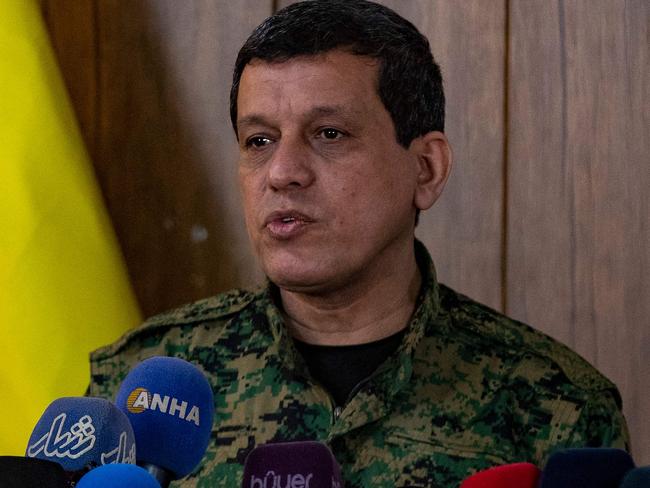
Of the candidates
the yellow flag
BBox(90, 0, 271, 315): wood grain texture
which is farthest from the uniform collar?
BBox(90, 0, 271, 315): wood grain texture

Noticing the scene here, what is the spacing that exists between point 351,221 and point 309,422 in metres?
0.25

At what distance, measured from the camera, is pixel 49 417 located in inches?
31.6

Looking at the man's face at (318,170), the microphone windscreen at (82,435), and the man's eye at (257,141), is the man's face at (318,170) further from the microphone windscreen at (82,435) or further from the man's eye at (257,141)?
A: the microphone windscreen at (82,435)

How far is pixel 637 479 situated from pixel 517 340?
0.85 metres

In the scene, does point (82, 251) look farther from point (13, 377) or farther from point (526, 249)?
point (526, 249)

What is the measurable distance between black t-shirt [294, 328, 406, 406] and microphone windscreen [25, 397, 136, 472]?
0.66 meters

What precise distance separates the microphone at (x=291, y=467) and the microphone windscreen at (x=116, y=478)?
0.37ft

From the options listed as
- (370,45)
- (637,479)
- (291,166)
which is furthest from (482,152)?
(637,479)

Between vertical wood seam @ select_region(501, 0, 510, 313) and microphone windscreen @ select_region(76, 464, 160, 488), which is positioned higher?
microphone windscreen @ select_region(76, 464, 160, 488)

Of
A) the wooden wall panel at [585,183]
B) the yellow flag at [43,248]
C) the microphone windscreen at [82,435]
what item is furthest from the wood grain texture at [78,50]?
the microphone windscreen at [82,435]

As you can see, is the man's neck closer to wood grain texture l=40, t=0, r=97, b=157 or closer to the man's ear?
the man's ear

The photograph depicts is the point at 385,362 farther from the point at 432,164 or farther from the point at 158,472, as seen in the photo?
the point at 158,472

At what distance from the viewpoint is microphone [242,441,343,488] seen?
809 millimetres

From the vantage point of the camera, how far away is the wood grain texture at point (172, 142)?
194 cm
